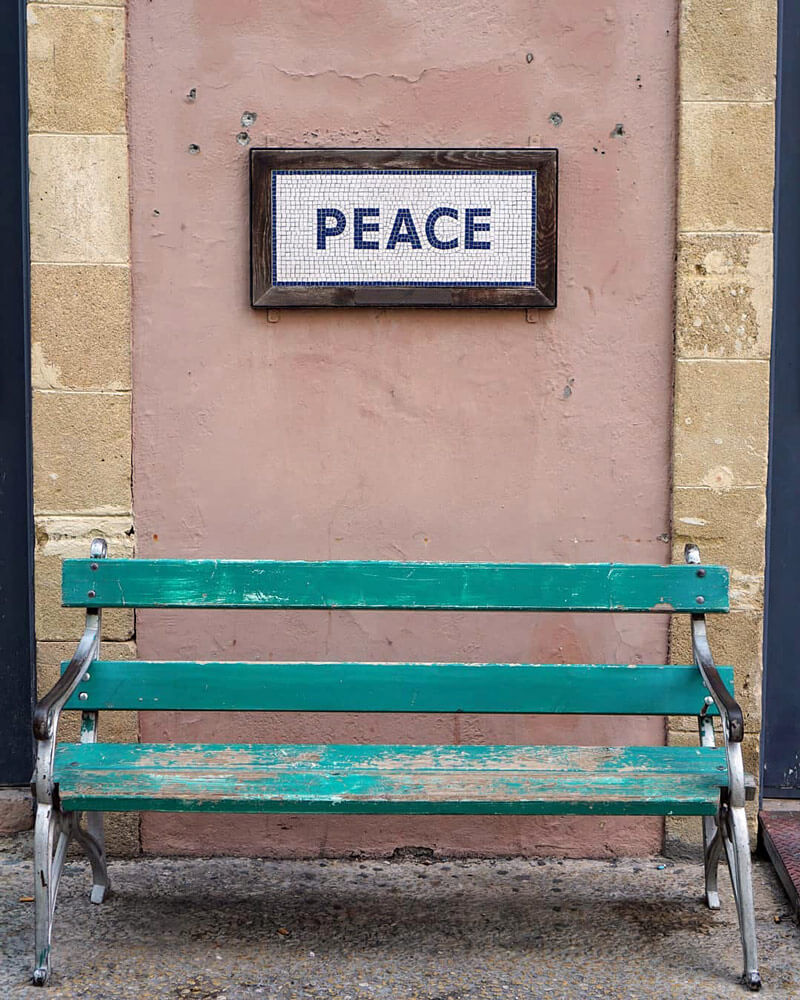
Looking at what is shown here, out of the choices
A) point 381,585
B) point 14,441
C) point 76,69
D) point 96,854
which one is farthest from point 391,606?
point 76,69

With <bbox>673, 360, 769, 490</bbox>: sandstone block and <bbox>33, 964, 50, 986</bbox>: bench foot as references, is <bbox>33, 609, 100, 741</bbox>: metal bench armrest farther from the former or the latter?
<bbox>673, 360, 769, 490</bbox>: sandstone block

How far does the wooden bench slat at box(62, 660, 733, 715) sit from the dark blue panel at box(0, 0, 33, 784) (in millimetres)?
816

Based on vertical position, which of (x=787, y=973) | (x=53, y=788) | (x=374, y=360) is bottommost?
(x=787, y=973)

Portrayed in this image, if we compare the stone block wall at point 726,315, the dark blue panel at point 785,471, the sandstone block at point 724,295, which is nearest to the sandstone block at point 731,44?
the stone block wall at point 726,315

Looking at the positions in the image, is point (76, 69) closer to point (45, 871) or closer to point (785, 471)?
point (45, 871)

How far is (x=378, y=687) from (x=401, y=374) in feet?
3.44

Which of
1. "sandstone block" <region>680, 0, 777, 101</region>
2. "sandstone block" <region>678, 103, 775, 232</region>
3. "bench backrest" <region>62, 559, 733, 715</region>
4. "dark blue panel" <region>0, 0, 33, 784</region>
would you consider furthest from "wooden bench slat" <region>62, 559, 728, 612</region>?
"sandstone block" <region>680, 0, 777, 101</region>

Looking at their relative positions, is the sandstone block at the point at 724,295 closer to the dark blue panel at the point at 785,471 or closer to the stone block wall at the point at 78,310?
the dark blue panel at the point at 785,471

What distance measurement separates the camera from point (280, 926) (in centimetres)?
310

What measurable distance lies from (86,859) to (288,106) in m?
2.54

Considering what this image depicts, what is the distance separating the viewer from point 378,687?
10.4 ft

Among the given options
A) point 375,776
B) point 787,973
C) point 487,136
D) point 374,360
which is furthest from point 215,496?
point 787,973

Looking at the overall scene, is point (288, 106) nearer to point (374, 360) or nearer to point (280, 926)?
point (374, 360)

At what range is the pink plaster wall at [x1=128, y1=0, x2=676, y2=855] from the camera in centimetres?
352
